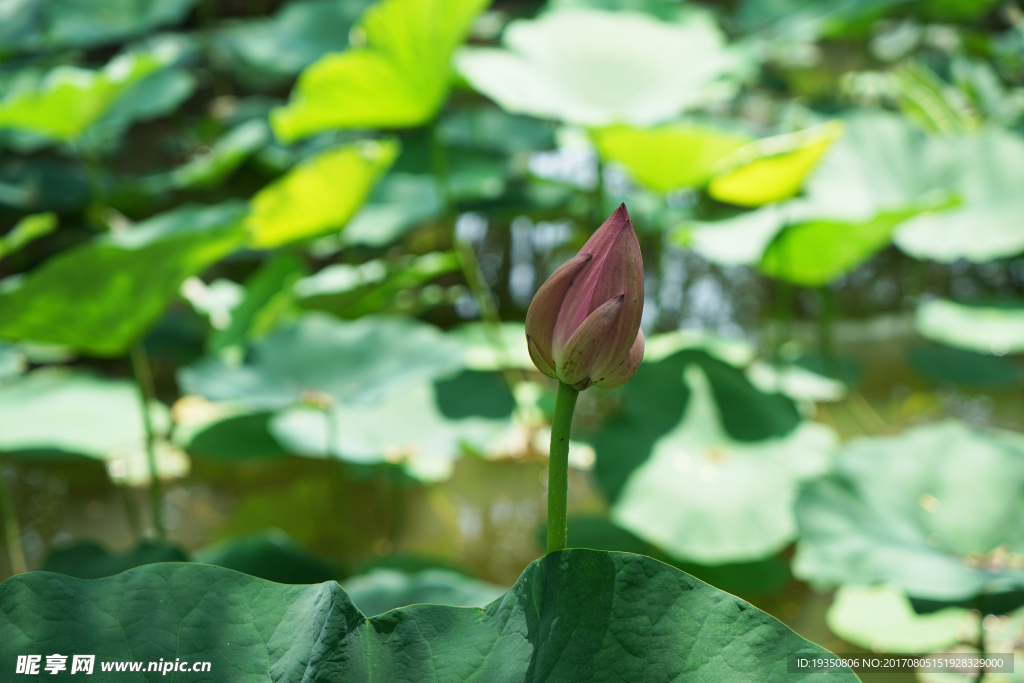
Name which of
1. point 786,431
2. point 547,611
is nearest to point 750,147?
point 786,431

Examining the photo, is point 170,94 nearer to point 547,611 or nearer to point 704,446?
point 704,446

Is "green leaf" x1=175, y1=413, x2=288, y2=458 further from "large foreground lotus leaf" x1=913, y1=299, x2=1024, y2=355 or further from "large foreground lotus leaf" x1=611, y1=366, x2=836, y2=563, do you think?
"large foreground lotus leaf" x1=913, y1=299, x2=1024, y2=355

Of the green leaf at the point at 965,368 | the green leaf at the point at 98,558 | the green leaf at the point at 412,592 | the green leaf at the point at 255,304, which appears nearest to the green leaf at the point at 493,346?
the green leaf at the point at 255,304

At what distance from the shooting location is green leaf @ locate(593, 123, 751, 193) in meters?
1.19

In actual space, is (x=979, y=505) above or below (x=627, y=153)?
below

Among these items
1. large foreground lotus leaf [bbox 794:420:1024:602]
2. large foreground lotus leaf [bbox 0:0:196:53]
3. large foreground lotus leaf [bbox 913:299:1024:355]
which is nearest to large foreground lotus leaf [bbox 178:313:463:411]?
large foreground lotus leaf [bbox 794:420:1024:602]

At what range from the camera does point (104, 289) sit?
0.85m

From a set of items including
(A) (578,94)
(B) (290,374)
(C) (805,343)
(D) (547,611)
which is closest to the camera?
(D) (547,611)

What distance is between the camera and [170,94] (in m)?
2.16

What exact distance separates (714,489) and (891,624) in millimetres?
336

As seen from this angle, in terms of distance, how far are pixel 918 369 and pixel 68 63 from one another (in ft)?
10.3

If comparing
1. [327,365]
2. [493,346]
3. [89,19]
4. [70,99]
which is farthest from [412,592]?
[89,19]

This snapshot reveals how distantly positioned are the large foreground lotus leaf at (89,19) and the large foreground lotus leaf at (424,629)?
2488 mm

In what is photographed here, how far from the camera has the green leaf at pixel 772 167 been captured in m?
1.07
